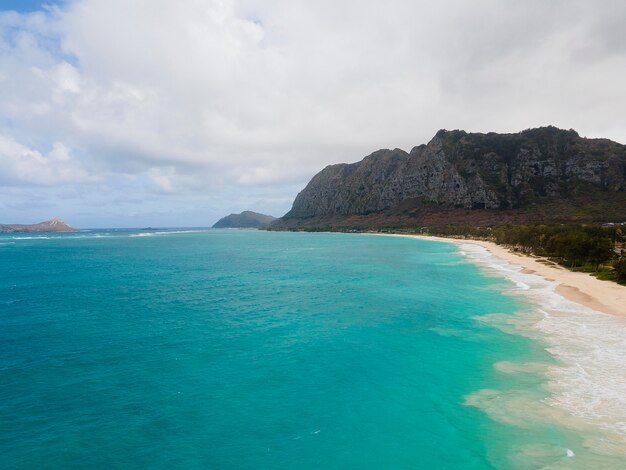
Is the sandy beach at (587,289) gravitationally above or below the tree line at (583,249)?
below

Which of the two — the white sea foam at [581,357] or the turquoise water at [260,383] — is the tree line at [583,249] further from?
the turquoise water at [260,383]

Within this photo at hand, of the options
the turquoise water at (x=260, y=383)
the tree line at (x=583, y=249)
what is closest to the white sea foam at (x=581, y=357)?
the turquoise water at (x=260, y=383)

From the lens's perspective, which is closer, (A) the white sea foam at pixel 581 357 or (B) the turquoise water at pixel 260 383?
(B) the turquoise water at pixel 260 383

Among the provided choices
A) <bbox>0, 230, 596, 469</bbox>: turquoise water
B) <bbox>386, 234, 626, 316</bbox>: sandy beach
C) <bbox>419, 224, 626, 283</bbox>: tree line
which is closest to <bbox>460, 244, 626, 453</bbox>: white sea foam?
<bbox>0, 230, 596, 469</bbox>: turquoise water

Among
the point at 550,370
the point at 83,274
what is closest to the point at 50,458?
the point at 550,370

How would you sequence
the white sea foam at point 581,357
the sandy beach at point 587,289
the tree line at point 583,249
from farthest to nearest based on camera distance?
the tree line at point 583,249, the sandy beach at point 587,289, the white sea foam at point 581,357

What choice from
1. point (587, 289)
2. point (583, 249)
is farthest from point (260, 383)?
point (583, 249)

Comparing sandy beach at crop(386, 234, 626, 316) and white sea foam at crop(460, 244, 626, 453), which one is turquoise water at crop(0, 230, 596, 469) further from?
sandy beach at crop(386, 234, 626, 316)
